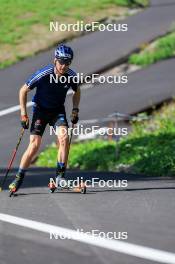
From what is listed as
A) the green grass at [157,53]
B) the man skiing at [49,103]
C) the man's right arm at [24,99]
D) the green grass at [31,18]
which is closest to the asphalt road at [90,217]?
the man skiing at [49,103]

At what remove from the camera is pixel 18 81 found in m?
27.7

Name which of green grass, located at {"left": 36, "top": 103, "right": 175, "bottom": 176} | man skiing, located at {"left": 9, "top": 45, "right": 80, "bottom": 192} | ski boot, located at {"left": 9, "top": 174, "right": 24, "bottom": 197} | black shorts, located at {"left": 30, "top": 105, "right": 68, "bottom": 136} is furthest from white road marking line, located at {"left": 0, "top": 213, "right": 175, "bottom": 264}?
green grass, located at {"left": 36, "top": 103, "right": 175, "bottom": 176}

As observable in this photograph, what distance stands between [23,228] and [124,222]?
1118mm

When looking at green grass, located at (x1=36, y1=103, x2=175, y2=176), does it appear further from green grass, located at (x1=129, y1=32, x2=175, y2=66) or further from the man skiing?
green grass, located at (x1=129, y1=32, x2=175, y2=66)

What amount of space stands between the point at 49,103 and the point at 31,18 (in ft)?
77.4

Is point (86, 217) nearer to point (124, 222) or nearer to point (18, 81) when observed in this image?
point (124, 222)

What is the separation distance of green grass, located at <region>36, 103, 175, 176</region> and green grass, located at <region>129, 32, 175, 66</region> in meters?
6.53

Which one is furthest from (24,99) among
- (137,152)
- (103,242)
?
(137,152)

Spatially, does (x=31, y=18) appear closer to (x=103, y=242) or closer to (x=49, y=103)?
(x=49, y=103)

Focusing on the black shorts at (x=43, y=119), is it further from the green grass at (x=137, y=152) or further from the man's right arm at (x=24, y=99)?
the green grass at (x=137, y=152)

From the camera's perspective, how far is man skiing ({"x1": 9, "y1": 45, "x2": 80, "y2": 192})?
11.1 metres

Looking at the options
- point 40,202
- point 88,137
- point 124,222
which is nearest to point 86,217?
point 124,222

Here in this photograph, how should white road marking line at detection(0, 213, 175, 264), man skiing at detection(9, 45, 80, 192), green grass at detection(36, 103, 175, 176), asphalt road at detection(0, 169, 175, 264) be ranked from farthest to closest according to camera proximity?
green grass at detection(36, 103, 175, 176) → man skiing at detection(9, 45, 80, 192) → asphalt road at detection(0, 169, 175, 264) → white road marking line at detection(0, 213, 175, 264)

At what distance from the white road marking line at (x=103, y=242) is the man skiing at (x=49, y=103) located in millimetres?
2367
